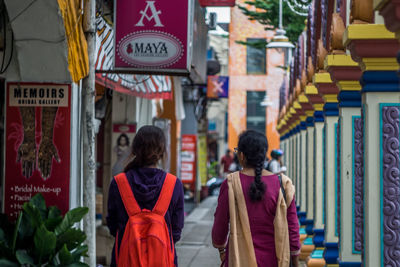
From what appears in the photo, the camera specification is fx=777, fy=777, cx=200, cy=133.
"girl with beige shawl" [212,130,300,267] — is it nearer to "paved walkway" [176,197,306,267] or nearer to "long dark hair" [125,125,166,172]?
"long dark hair" [125,125,166,172]

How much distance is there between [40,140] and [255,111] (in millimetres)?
37072

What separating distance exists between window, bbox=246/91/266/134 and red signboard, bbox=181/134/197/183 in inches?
795

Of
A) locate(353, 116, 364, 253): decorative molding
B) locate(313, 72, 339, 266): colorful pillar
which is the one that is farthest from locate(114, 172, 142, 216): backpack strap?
locate(313, 72, 339, 266): colorful pillar

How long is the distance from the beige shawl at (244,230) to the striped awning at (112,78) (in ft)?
11.9

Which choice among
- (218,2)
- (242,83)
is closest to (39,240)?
(218,2)

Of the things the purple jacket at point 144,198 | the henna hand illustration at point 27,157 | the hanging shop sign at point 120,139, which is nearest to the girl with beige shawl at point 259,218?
the purple jacket at point 144,198

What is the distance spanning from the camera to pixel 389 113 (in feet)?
21.1

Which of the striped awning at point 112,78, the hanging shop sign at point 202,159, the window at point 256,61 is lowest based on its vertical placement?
the hanging shop sign at point 202,159

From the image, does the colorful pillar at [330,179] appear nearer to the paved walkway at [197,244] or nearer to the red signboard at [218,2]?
the paved walkway at [197,244]

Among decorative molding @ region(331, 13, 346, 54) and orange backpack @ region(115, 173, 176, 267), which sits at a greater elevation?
decorative molding @ region(331, 13, 346, 54)

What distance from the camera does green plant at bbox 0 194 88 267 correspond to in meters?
6.11

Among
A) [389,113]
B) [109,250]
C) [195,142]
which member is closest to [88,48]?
[389,113]

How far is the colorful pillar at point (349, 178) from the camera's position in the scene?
27.5ft

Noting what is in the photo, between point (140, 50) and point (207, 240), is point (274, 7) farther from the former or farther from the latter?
point (140, 50)
